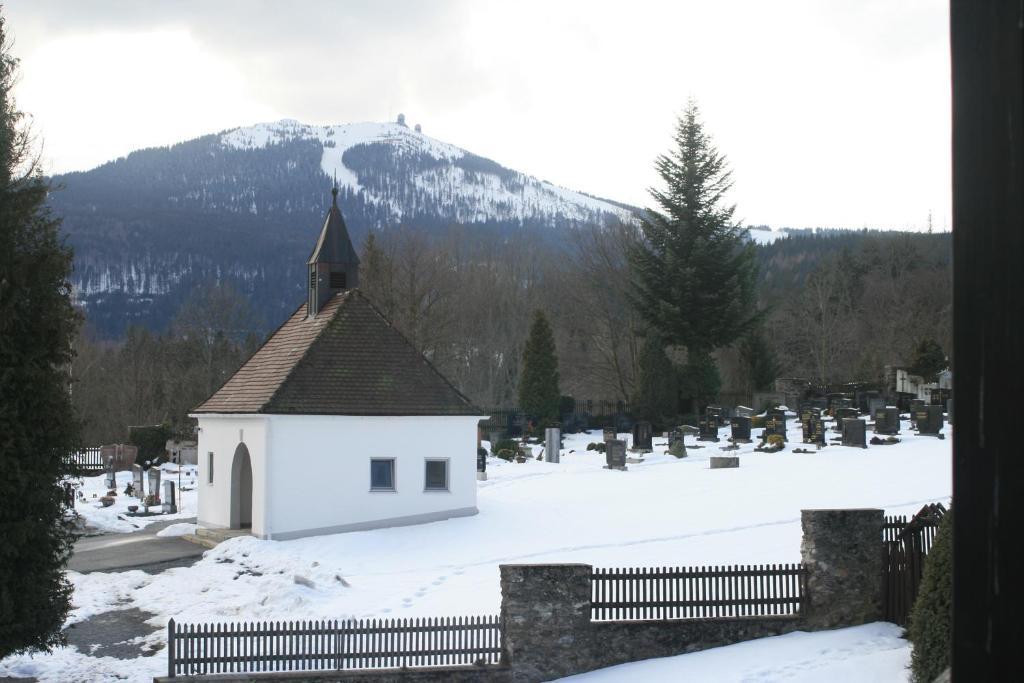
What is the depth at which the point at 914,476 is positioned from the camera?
2558 centimetres

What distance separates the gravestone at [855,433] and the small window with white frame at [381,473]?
52.3ft

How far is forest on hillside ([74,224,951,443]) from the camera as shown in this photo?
176ft

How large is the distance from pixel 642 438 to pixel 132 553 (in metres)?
19.1

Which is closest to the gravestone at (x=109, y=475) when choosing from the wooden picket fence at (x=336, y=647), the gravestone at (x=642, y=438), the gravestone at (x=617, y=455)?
the gravestone at (x=617, y=455)

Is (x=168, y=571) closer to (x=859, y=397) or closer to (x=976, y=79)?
(x=976, y=79)

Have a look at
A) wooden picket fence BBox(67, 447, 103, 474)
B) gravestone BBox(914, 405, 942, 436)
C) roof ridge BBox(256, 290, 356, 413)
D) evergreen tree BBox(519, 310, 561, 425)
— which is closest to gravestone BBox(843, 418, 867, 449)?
gravestone BBox(914, 405, 942, 436)

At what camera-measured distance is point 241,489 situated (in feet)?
87.8

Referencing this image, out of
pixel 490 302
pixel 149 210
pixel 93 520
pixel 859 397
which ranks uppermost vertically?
pixel 149 210

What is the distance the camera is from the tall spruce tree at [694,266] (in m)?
46.5

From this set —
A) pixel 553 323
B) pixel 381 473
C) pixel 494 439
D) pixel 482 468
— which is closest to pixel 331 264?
pixel 381 473

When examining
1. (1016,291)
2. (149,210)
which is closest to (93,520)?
(1016,291)

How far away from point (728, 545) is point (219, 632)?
1054 centimetres

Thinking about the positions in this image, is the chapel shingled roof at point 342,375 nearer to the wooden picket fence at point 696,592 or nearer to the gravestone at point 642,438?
the gravestone at point 642,438

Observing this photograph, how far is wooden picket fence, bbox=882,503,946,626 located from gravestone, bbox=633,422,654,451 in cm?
2200
